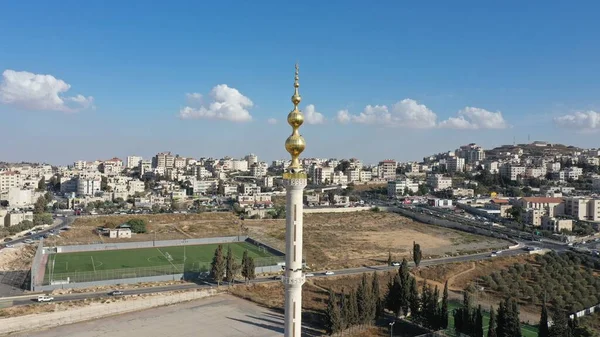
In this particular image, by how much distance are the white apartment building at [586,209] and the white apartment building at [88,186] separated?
66.3m

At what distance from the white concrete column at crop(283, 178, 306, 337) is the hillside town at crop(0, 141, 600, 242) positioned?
43593 mm

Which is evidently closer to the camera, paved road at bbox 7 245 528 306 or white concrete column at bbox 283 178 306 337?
white concrete column at bbox 283 178 306 337

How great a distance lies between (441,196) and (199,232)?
146 feet

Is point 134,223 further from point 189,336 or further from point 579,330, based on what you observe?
point 579,330

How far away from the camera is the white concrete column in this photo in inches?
377

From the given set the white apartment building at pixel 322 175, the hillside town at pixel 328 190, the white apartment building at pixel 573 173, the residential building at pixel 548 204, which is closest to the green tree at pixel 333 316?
the hillside town at pixel 328 190

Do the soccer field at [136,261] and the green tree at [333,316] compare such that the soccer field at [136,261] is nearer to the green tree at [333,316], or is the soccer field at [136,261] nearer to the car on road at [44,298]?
the car on road at [44,298]

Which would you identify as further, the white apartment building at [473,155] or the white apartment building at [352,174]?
the white apartment building at [473,155]

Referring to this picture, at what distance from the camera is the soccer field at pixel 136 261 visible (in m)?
28.8

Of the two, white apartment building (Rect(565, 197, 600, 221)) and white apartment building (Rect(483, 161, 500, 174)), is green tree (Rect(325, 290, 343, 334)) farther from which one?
white apartment building (Rect(483, 161, 500, 174))

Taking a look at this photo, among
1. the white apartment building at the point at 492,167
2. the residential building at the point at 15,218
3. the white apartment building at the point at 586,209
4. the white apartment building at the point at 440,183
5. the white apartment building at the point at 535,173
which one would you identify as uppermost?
the white apartment building at the point at 492,167

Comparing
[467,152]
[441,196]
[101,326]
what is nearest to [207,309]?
[101,326]

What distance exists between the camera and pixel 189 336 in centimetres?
2145

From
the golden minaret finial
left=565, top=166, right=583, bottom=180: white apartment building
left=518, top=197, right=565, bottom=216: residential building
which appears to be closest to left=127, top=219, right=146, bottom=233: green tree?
the golden minaret finial
